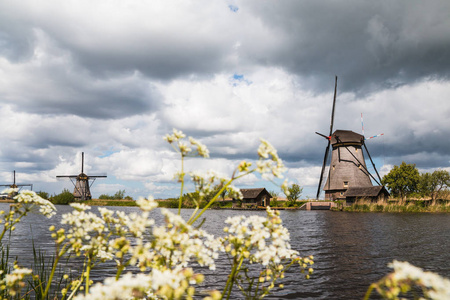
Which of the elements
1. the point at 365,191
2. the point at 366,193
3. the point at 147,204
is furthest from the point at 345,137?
the point at 147,204

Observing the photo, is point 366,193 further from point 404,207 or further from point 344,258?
point 344,258

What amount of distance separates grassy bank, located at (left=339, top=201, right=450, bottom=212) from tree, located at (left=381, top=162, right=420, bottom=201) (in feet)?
25.4

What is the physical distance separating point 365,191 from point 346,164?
5.33m

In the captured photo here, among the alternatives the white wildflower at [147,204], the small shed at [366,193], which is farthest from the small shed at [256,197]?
the white wildflower at [147,204]

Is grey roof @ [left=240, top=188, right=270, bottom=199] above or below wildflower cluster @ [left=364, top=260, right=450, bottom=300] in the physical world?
below

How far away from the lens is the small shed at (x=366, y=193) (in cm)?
4722

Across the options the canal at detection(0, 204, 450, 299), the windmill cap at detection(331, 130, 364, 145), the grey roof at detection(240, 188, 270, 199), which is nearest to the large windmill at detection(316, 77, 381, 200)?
the windmill cap at detection(331, 130, 364, 145)

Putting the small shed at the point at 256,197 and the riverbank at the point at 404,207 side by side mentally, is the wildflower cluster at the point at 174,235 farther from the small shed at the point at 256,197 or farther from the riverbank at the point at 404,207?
the small shed at the point at 256,197

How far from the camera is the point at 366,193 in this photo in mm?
47469

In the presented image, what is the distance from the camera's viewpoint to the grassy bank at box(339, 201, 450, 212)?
41.4 metres

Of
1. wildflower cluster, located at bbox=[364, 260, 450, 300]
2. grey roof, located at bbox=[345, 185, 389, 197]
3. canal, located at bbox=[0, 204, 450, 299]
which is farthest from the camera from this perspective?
grey roof, located at bbox=[345, 185, 389, 197]

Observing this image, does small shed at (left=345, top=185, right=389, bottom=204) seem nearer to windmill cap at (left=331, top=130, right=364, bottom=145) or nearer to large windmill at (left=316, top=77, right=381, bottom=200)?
large windmill at (left=316, top=77, right=381, bottom=200)

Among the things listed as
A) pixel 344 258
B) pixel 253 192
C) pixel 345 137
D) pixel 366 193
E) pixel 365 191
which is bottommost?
pixel 344 258

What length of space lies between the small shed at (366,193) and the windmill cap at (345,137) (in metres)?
7.71
